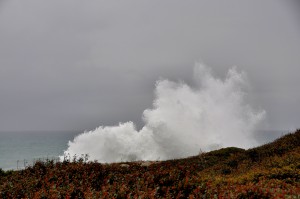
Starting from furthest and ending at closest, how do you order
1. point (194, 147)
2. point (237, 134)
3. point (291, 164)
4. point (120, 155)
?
point (237, 134)
point (194, 147)
point (120, 155)
point (291, 164)

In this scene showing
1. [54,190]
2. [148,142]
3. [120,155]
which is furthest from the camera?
[148,142]

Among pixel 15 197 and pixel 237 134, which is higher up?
pixel 237 134

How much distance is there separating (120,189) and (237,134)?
203 meters

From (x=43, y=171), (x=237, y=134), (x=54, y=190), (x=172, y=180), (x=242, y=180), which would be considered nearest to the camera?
(x=54, y=190)

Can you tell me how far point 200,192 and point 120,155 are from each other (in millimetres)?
75338

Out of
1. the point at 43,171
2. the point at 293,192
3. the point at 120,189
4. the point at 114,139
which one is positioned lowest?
the point at 293,192

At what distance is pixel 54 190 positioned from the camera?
667cm

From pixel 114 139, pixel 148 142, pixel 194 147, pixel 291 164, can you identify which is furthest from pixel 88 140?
pixel 291 164

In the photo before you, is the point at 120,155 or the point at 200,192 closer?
the point at 200,192

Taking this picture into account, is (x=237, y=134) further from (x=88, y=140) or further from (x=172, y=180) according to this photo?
(x=172, y=180)

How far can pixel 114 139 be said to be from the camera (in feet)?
283

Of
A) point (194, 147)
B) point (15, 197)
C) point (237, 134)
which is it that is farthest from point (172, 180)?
point (237, 134)

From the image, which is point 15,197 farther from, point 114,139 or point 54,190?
point 114,139

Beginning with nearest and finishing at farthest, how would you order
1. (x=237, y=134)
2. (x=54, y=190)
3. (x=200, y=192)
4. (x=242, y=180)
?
(x=54, y=190), (x=200, y=192), (x=242, y=180), (x=237, y=134)
